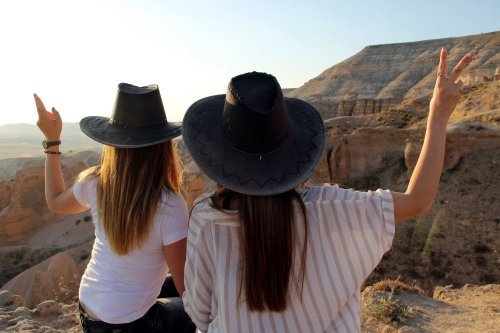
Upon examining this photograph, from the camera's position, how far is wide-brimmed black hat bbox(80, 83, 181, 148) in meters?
2.36

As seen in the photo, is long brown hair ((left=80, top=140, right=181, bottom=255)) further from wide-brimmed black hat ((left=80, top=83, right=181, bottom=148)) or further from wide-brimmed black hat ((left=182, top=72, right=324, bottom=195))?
wide-brimmed black hat ((left=182, top=72, right=324, bottom=195))

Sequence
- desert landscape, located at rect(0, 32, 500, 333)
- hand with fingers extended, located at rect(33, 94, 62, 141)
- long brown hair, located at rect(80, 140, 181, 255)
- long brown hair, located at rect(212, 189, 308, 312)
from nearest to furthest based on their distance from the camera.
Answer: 1. long brown hair, located at rect(212, 189, 308, 312)
2. long brown hair, located at rect(80, 140, 181, 255)
3. hand with fingers extended, located at rect(33, 94, 62, 141)
4. desert landscape, located at rect(0, 32, 500, 333)

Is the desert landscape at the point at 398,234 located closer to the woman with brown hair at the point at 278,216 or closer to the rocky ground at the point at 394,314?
the rocky ground at the point at 394,314

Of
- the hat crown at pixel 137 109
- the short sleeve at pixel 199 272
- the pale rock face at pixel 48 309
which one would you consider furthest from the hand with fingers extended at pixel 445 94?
the pale rock face at pixel 48 309

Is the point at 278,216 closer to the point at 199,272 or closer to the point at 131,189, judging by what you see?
the point at 199,272

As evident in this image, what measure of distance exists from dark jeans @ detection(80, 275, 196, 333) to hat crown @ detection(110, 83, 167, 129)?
105cm

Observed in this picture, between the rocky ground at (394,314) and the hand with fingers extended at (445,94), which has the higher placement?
the hand with fingers extended at (445,94)

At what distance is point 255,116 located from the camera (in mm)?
A: 1586

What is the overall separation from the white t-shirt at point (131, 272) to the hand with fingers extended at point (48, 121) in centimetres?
70

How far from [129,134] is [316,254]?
4.08 ft

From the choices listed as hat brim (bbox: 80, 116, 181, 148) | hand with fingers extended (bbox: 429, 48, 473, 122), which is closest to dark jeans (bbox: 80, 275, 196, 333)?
hat brim (bbox: 80, 116, 181, 148)

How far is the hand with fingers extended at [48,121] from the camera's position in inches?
113

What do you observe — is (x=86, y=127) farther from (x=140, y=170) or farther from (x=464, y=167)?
(x=464, y=167)

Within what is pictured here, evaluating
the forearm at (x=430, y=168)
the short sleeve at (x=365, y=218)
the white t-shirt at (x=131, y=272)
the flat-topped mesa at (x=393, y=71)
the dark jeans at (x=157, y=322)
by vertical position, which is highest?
the flat-topped mesa at (x=393, y=71)
